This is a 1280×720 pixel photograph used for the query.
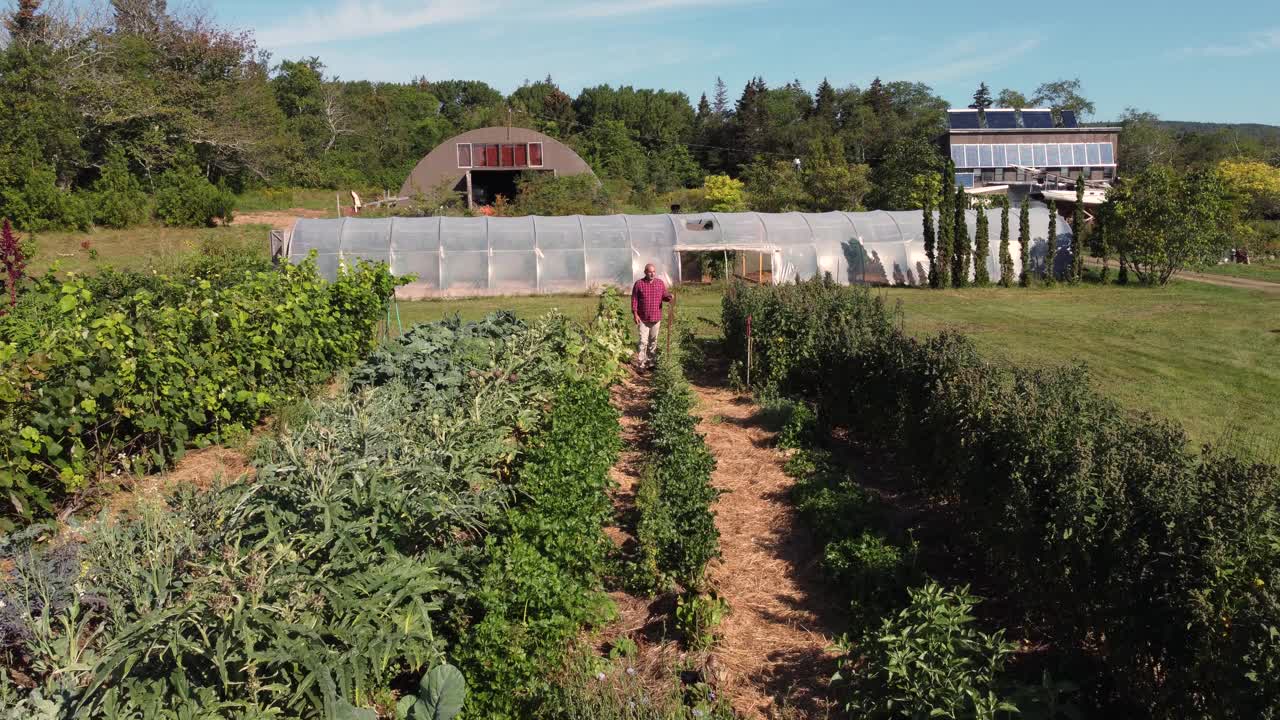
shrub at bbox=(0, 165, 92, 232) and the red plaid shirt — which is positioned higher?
shrub at bbox=(0, 165, 92, 232)

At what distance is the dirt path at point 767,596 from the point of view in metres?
4.49

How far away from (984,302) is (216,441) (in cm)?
1722

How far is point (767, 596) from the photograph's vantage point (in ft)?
18.4

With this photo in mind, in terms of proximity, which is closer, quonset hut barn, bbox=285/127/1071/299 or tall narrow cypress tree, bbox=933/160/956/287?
quonset hut barn, bbox=285/127/1071/299

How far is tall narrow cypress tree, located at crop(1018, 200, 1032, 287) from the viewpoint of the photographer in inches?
939

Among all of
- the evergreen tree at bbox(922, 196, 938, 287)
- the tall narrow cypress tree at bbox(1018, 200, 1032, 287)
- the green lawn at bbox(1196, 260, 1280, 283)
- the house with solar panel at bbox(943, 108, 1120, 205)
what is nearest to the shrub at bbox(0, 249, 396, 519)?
the evergreen tree at bbox(922, 196, 938, 287)

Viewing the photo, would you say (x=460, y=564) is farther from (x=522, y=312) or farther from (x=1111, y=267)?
(x=1111, y=267)

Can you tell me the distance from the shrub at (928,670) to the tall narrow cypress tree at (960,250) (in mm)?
20521

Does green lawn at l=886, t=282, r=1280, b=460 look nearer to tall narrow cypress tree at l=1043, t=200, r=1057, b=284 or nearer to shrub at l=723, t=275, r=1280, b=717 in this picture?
tall narrow cypress tree at l=1043, t=200, r=1057, b=284

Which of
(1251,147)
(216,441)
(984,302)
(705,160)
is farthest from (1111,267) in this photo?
(1251,147)

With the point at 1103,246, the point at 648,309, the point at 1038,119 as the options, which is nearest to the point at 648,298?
the point at 648,309

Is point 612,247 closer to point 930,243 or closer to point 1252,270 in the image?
point 930,243

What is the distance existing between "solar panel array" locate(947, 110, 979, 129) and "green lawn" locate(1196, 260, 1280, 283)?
1664 centimetres

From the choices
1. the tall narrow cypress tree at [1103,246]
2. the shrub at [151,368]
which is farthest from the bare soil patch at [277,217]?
the tall narrow cypress tree at [1103,246]
